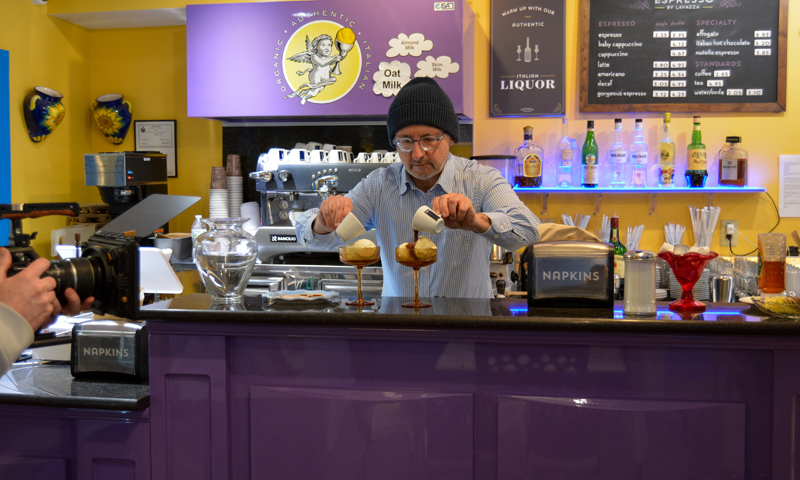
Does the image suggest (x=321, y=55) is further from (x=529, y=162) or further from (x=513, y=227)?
(x=513, y=227)

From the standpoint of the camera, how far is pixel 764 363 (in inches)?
55.7

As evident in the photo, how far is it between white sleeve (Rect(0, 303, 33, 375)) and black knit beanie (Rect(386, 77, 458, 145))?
1284mm

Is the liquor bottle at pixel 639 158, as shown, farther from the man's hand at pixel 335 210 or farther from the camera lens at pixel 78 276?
the camera lens at pixel 78 276

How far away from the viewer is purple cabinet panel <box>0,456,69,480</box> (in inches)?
64.4

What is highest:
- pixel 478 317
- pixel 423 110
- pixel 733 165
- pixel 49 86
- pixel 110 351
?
pixel 49 86

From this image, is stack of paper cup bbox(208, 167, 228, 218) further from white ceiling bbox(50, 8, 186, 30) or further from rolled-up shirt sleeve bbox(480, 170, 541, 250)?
rolled-up shirt sleeve bbox(480, 170, 541, 250)

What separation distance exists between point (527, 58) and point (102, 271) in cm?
271

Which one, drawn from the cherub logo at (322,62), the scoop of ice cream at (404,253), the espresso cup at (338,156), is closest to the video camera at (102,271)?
the scoop of ice cream at (404,253)

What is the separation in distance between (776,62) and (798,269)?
1294mm

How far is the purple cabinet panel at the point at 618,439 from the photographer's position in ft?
4.64

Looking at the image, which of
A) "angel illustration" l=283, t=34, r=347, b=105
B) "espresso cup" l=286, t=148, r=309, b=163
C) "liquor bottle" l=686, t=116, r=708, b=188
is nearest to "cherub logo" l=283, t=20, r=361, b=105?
"angel illustration" l=283, t=34, r=347, b=105

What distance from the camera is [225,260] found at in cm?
166

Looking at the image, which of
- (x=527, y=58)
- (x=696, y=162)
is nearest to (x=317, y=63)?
(x=527, y=58)

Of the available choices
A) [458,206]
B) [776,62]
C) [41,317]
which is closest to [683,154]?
[776,62]
